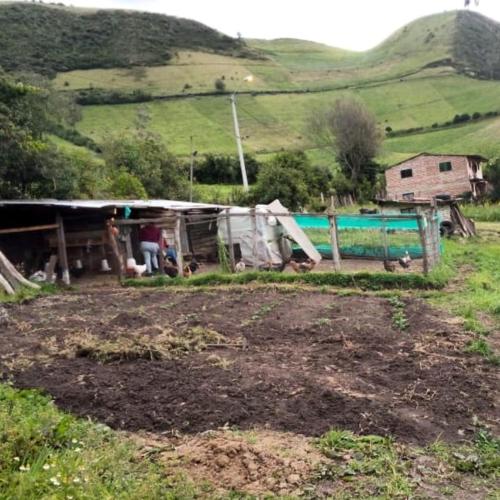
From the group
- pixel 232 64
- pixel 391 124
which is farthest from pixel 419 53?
pixel 391 124

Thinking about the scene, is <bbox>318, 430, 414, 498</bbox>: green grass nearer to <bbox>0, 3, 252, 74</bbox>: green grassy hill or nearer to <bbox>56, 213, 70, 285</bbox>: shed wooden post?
<bbox>56, 213, 70, 285</bbox>: shed wooden post

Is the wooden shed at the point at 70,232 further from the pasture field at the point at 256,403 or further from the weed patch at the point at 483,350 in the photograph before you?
the weed patch at the point at 483,350

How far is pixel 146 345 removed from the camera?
711cm

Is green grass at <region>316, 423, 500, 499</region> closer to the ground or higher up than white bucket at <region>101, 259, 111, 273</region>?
closer to the ground

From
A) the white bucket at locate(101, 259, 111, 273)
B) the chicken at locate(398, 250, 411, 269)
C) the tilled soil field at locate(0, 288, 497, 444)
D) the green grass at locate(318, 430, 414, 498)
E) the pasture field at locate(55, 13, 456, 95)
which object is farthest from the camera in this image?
the pasture field at locate(55, 13, 456, 95)

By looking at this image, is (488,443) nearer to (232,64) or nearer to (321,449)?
(321,449)

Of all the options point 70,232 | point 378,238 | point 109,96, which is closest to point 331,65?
point 109,96

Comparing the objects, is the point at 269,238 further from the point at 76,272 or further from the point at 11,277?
the point at 11,277

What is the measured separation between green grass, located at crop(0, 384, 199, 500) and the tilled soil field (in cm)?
56

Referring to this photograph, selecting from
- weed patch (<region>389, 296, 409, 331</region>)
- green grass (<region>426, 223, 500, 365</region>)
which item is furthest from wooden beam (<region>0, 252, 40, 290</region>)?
green grass (<region>426, 223, 500, 365</region>)

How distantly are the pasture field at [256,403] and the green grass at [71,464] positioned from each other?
13mm

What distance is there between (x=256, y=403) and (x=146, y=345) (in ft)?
7.55

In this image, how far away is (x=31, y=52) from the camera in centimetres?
8138

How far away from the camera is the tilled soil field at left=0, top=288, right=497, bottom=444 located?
504 cm
